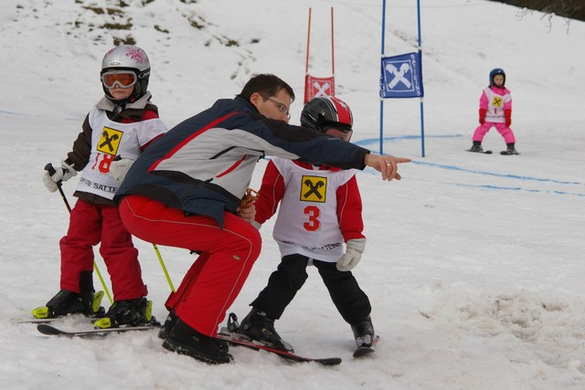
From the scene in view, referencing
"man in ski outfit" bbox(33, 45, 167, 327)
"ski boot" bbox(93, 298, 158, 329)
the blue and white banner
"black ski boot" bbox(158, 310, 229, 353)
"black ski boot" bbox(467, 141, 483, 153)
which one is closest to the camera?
"black ski boot" bbox(158, 310, 229, 353)

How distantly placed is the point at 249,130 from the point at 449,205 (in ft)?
19.6

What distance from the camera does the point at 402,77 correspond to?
1367 centimetres

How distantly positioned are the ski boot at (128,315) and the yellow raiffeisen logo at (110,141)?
833mm

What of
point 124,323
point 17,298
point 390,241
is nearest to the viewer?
point 124,323

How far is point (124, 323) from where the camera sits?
4086 mm

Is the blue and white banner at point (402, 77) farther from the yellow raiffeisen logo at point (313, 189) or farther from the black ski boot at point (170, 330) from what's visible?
the black ski boot at point (170, 330)

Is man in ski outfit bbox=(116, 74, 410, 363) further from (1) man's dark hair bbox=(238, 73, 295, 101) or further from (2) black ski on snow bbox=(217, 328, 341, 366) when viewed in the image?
(2) black ski on snow bbox=(217, 328, 341, 366)

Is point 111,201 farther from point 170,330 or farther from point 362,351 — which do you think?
point 362,351

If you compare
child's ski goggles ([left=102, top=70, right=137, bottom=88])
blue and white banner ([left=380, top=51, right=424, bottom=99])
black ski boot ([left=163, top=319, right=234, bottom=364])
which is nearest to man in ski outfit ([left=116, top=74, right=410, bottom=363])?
black ski boot ([left=163, top=319, right=234, bottom=364])

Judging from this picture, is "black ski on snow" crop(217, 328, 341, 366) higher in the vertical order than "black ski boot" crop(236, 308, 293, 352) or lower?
lower

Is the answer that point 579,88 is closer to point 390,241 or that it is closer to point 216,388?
point 390,241

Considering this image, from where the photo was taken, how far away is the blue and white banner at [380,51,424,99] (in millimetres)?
13422

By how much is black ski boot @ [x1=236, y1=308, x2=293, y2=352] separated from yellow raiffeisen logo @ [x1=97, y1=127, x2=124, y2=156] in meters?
1.19

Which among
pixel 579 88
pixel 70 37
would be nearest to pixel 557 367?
pixel 70 37
